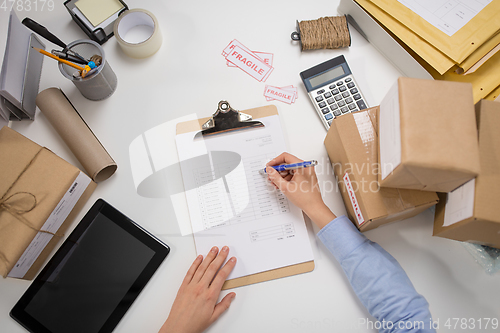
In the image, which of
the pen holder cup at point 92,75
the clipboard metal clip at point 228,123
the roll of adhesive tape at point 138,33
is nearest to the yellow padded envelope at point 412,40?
the clipboard metal clip at point 228,123

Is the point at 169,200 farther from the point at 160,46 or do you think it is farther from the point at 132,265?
the point at 160,46

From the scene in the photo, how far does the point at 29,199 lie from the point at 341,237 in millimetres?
602

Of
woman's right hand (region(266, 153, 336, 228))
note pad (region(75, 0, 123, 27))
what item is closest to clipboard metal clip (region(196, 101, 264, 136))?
woman's right hand (region(266, 153, 336, 228))

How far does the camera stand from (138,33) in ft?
2.40

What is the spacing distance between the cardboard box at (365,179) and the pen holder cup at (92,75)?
20.5 inches

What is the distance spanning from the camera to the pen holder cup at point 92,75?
65 cm

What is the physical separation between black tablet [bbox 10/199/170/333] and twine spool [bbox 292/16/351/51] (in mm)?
588

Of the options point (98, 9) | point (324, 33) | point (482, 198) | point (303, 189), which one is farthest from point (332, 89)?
point (98, 9)

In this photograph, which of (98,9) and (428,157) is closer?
(428,157)

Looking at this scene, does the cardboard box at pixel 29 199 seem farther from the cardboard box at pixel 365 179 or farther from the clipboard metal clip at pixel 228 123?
the cardboard box at pixel 365 179

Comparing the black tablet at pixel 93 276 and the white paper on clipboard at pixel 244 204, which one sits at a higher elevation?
the white paper on clipboard at pixel 244 204

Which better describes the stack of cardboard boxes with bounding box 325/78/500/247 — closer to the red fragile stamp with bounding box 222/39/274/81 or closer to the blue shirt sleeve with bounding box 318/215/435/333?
the blue shirt sleeve with bounding box 318/215/435/333

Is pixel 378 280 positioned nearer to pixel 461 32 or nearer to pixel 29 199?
pixel 461 32

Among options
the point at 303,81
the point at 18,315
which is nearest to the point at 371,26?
the point at 303,81
